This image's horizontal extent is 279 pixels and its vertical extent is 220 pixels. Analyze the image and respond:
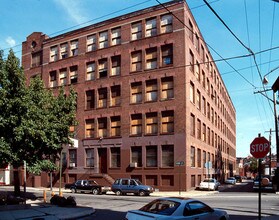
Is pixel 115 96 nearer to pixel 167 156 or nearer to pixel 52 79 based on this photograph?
pixel 167 156

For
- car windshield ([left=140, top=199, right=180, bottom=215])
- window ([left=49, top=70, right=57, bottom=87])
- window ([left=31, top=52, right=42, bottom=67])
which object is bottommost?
car windshield ([left=140, top=199, right=180, bottom=215])

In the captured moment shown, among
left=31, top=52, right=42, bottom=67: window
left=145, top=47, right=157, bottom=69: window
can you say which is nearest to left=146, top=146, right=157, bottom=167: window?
left=145, top=47, right=157, bottom=69: window

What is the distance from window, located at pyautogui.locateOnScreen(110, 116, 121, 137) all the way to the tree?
17.2 metres

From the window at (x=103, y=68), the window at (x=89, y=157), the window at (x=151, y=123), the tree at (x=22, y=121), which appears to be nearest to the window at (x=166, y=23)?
the window at (x=103, y=68)

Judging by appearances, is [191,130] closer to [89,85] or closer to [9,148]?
[89,85]

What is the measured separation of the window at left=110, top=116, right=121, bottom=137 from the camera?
139ft

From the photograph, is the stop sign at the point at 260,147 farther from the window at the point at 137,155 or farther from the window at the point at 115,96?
the window at the point at 115,96

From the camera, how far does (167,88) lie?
39719mm

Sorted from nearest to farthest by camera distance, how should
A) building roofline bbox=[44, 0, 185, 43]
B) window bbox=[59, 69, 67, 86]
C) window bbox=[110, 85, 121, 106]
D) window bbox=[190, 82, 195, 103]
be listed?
1. building roofline bbox=[44, 0, 185, 43]
2. window bbox=[190, 82, 195, 103]
3. window bbox=[110, 85, 121, 106]
4. window bbox=[59, 69, 67, 86]

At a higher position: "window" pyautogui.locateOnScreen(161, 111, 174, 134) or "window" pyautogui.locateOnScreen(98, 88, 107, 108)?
"window" pyautogui.locateOnScreen(98, 88, 107, 108)

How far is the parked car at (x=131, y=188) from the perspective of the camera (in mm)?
31641

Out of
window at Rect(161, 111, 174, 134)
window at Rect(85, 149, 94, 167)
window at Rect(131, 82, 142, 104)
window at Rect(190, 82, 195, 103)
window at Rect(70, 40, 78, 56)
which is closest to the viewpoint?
window at Rect(161, 111, 174, 134)

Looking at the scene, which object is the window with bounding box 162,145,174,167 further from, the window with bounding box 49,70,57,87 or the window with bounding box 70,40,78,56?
the window with bounding box 49,70,57,87

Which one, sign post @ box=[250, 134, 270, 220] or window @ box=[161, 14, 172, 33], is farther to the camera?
window @ box=[161, 14, 172, 33]
